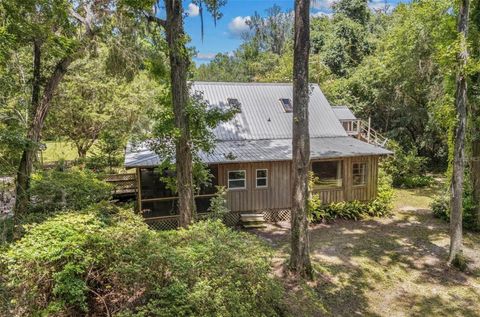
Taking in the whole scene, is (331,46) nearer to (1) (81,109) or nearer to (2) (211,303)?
(1) (81,109)

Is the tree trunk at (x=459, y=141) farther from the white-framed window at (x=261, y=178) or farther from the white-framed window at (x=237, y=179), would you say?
the white-framed window at (x=237, y=179)

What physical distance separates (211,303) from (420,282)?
7499 millimetres

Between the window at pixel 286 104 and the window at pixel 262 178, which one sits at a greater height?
the window at pixel 286 104

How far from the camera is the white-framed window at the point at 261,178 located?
13742 millimetres

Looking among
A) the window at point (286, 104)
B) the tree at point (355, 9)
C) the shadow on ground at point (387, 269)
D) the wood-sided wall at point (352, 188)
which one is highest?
the tree at point (355, 9)

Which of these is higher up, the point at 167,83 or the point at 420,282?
the point at 167,83

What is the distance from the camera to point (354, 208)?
1448 cm

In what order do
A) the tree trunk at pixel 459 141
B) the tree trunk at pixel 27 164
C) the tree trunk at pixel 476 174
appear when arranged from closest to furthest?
the tree trunk at pixel 27 164 → the tree trunk at pixel 459 141 → the tree trunk at pixel 476 174

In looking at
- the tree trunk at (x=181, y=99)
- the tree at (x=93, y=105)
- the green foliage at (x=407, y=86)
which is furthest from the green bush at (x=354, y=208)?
the tree at (x=93, y=105)

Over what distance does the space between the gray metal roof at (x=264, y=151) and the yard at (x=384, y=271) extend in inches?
116

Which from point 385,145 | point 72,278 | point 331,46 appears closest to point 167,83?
point 72,278

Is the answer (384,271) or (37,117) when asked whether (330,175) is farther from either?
(37,117)

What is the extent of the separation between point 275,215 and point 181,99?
25.0 feet

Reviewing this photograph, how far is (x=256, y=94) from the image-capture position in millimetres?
17734
